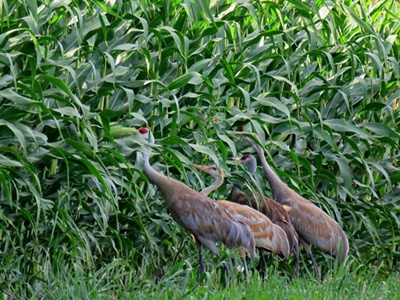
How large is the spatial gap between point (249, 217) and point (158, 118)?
83 centimetres

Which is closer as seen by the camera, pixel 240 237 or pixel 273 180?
pixel 240 237

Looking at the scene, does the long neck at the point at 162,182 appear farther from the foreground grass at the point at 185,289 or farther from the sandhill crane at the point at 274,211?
the sandhill crane at the point at 274,211

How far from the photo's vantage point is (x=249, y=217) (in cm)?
599

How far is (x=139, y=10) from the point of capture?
6.03 m

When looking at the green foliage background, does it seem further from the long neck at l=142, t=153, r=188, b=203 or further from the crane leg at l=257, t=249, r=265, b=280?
the crane leg at l=257, t=249, r=265, b=280

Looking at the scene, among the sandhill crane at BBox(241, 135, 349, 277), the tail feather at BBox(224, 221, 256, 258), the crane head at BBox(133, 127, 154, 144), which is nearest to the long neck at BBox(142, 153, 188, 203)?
the crane head at BBox(133, 127, 154, 144)

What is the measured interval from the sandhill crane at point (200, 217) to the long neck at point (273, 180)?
60 centimetres

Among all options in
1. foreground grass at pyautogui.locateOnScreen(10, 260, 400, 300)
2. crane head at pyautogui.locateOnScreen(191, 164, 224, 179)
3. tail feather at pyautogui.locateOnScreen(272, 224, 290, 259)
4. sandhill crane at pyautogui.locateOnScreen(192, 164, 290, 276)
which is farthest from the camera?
tail feather at pyautogui.locateOnScreen(272, 224, 290, 259)

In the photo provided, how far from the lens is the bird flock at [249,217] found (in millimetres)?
5688

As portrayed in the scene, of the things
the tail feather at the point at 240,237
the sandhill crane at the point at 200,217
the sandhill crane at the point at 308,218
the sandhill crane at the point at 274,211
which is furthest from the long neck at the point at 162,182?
the sandhill crane at the point at 308,218

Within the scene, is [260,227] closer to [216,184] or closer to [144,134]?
[216,184]

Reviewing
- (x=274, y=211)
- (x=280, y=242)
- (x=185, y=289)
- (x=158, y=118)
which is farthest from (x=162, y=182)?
(x=185, y=289)

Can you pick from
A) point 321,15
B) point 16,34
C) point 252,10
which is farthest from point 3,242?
point 321,15

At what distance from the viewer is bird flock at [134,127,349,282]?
5.69 meters
